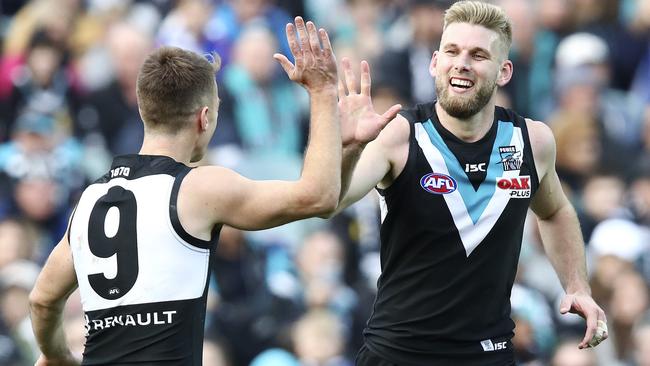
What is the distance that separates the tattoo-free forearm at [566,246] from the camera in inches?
267

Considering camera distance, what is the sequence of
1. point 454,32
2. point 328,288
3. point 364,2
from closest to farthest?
point 454,32
point 328,288
point 364,2

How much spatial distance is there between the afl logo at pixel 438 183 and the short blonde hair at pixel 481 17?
2.71 feet

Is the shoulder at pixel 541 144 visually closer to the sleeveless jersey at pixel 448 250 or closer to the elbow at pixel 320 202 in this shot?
the sleeveless jersey at pixel 448 250

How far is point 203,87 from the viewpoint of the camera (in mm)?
5227

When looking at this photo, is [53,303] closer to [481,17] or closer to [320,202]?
[320,202]

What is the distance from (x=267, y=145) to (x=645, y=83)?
360cm

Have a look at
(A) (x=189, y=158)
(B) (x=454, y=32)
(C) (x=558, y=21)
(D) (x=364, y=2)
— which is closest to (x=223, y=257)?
(D) (x=364, y=2)

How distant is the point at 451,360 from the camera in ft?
20.3

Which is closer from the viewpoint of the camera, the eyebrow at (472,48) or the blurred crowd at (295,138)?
the eyebrow at (472,48)

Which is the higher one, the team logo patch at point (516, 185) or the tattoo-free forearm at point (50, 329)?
the team logo patch at point (516, 185)

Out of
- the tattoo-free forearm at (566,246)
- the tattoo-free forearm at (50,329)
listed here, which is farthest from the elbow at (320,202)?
the tattoo-free forearm at (566,246)

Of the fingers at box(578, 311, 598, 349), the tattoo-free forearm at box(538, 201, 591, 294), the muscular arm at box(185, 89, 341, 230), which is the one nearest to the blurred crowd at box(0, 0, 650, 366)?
the tattoo-free forearm at box(538, 201, 591, 294)

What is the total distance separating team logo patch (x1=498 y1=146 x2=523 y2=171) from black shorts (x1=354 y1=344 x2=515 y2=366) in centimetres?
96

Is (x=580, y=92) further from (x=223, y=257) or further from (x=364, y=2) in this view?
(x=223, y=257)
